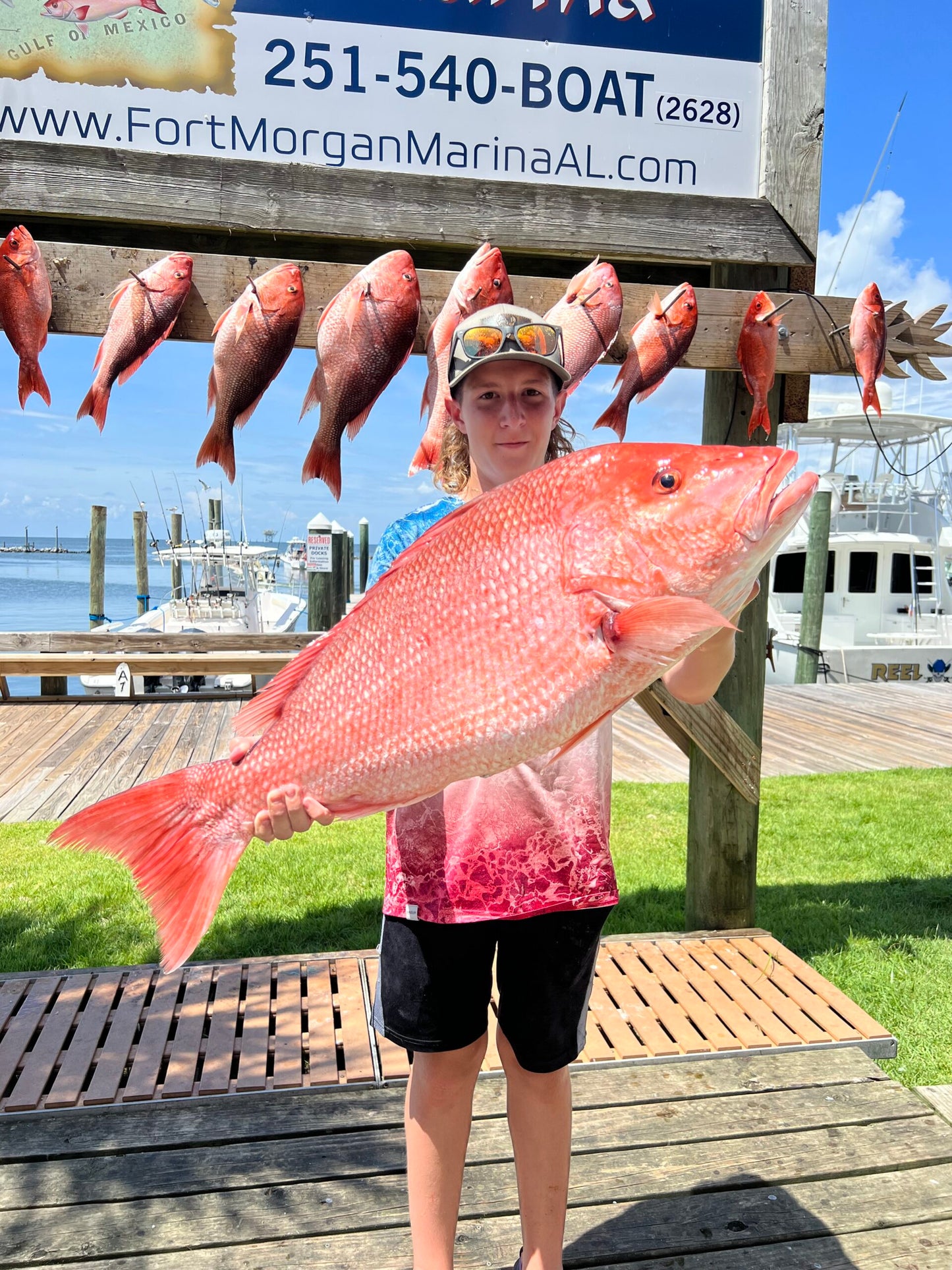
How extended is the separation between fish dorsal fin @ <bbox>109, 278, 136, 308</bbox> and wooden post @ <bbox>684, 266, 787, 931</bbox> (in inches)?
83.8

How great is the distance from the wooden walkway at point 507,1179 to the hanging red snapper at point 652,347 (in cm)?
210

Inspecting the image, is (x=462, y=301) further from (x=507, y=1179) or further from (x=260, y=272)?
(x=507, y=1179)

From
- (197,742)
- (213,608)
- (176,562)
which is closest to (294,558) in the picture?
(176,562)

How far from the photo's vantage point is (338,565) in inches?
480

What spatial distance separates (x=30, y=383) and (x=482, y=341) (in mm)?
1381

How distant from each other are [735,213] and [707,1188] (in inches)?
118

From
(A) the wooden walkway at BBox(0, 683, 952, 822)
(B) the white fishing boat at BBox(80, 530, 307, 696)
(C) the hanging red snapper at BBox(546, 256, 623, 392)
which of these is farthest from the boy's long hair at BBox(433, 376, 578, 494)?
(B) the white fishing boat at BBox(80, 530, 307, 696)

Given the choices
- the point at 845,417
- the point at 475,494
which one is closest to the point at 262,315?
the point at 475,494

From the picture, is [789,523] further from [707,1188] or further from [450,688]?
[707,1188]

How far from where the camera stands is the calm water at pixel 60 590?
46.6 meters

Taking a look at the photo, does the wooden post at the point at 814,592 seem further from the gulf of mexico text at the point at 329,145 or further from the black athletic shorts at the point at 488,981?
the black athletic shorts at the point at 488,981

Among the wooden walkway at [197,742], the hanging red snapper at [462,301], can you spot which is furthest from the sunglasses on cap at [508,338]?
the wooden walkway at [197,742]

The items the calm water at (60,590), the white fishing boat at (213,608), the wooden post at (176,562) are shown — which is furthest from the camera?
the calm water at (60,590)

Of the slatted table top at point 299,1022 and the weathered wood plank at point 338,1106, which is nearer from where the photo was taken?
the weathered wood plank at point 338,1106
